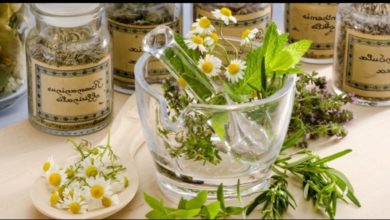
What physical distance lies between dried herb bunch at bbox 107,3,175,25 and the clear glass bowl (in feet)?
0.84

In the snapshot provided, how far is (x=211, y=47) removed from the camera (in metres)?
1.47

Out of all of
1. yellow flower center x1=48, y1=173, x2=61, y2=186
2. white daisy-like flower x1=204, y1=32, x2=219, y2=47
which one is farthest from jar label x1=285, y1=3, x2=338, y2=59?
yellow flower center x1=48, y1=173, x2=61, y2=186

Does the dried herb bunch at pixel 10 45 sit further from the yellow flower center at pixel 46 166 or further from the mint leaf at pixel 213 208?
the mint leaf at pixel 213 208

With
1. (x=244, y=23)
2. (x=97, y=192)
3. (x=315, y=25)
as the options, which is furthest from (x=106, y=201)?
(x=315, y=25)

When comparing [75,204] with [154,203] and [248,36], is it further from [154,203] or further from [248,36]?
[248,36]

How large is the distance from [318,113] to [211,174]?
Answer: 0.26 meters

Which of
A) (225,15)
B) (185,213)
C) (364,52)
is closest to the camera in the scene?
(185,213)

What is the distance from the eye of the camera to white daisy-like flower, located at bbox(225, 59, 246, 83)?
4.66ft

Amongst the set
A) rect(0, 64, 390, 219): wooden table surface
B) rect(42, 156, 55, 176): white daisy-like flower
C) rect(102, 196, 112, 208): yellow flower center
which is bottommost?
rect(0, 64, 390, 219): wooden table surface

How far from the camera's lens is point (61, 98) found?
155 centimetres

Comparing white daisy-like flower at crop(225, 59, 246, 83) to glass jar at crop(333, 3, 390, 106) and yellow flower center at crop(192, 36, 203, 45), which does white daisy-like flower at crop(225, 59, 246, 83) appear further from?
glass jar at crop(333, 3, 390, 106)

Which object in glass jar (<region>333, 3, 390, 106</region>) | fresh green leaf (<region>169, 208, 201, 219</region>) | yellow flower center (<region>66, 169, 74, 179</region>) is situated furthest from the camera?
glass jar (<region>333, 3, 390, 106</region>)

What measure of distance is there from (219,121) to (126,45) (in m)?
0.37

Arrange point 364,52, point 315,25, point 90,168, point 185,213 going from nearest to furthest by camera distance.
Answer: point 185,213, point 90,168, point 364,52, point 315,25
